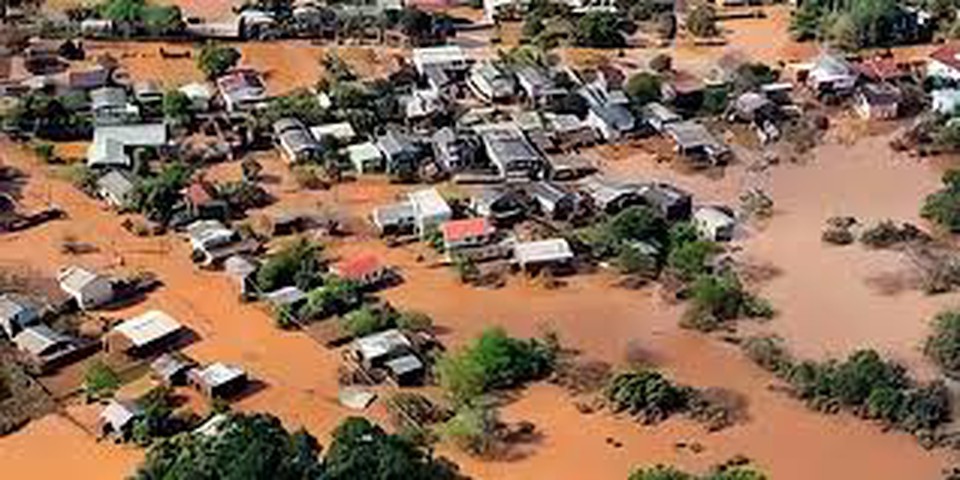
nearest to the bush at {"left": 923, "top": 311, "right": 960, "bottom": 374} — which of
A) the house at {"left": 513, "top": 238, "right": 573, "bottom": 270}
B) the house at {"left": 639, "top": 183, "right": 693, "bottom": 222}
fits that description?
the house at {"left": 639, "top": 183, "right": 693, "bottom": 222}

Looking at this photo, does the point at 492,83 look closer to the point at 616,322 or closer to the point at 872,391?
the point at 616,322

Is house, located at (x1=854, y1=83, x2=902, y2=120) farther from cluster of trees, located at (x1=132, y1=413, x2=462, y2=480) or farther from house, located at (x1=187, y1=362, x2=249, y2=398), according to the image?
cluster of trees, located at (x1=132, y1=413, x2=462, y2=480)

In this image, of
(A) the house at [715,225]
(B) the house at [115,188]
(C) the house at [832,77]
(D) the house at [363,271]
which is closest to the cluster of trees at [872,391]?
(A) the house at [715,225]

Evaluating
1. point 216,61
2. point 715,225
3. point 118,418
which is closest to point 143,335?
point 118,418

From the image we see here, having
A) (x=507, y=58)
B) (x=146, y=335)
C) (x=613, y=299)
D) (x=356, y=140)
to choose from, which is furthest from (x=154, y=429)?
(x=507, y=58)

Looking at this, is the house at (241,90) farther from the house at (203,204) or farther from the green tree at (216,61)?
the house at (203,204)
